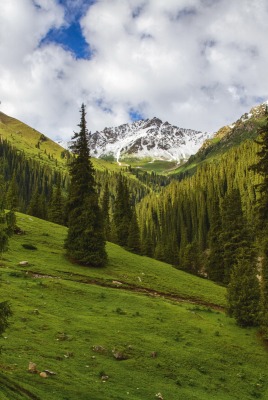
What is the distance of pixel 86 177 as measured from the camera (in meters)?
49.1

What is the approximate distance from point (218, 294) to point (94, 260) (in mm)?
16099

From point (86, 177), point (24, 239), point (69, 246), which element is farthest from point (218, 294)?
point (24, 239)

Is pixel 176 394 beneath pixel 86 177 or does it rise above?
beneath

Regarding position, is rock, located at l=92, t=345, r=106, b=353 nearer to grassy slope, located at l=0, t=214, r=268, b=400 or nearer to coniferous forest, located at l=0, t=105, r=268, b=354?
grassy slope, located at l=0, t=214, r=268, b=400

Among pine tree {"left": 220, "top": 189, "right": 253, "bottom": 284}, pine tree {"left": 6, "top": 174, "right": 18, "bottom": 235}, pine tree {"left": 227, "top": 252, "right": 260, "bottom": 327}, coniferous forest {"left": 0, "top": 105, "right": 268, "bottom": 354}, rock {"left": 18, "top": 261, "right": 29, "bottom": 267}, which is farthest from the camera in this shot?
pine tree {"left": 220, "top": 189, "right": 253, "bottom": 284}

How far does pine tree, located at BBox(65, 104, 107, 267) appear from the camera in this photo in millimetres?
44156

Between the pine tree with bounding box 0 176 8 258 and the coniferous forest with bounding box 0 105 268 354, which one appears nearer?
the pine tree with bounding box 0 176 8 258

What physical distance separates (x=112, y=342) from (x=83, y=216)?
24178 mm

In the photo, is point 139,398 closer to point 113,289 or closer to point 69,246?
point 113,289

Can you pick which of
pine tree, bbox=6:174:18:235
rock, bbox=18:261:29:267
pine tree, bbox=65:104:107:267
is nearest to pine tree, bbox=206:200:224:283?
pine tree, bbox=65:104:107:267

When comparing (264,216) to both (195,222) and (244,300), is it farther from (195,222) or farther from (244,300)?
(195,222)

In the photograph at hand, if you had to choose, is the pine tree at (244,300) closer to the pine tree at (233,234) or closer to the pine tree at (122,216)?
the pine tree at (233,234)

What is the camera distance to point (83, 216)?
45.4 meters

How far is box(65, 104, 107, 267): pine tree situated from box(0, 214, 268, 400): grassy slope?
355 cm
